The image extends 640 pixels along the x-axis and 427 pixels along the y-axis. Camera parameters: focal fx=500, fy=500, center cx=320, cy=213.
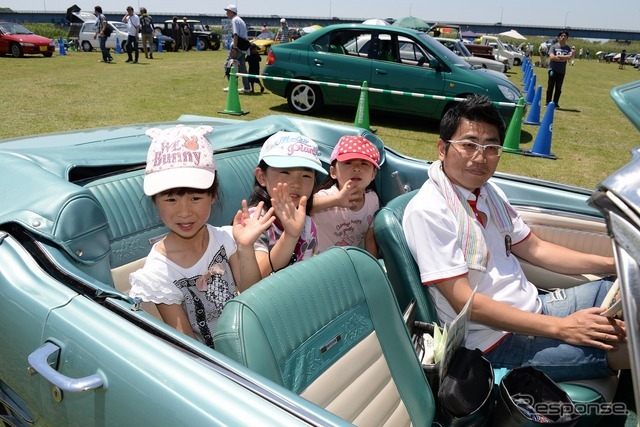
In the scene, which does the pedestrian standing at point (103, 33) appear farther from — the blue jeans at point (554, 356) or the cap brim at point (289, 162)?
the blue jeans at point (554, 356)

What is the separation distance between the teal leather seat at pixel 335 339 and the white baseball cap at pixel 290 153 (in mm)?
589

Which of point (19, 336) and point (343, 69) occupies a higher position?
point (343, 69)

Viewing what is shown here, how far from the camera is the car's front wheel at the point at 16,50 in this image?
1695 cm

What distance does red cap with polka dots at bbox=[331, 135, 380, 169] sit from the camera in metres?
2.44

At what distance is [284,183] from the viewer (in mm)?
1969

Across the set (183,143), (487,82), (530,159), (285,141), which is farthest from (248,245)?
(487,82)

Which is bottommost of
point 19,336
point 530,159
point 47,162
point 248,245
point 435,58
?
point 530,159

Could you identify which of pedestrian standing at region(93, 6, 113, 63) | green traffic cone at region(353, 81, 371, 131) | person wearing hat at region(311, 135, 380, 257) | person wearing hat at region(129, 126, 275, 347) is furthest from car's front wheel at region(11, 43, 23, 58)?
person wearing hat at region(129, 126, 275, 347)

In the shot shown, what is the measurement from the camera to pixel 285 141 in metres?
2.18

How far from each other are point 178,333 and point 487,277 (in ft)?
4.22

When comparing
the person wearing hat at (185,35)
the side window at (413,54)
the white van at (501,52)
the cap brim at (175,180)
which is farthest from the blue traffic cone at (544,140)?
the person wearing hat at (185,35)

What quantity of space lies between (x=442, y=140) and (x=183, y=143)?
104cm

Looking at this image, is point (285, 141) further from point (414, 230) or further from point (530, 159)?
point (530, 159)

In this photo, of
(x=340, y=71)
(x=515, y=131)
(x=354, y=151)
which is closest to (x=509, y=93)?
(x=515, y=131)
